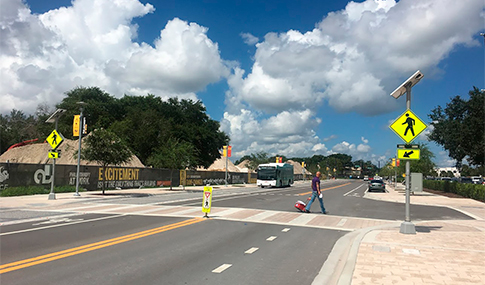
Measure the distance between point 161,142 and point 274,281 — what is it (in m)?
58.9

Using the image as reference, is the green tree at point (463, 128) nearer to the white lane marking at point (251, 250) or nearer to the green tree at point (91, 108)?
the white lane marking at point (251, 250)

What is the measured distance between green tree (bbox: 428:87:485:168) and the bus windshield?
18740 millimetres

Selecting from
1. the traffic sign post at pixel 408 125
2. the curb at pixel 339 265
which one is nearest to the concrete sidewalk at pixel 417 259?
the curb at pixel 339 265

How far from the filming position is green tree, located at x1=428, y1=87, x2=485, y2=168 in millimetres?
30977

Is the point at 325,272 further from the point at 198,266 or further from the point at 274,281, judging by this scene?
the point at 198,266

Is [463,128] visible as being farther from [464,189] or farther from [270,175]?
[270,175]

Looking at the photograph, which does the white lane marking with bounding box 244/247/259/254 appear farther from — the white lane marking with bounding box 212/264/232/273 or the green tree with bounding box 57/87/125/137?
the green tree with bounding box 57/87/125/137

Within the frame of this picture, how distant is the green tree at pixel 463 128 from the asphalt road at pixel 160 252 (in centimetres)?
2619

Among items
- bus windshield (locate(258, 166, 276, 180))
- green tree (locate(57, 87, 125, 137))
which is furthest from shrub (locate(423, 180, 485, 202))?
green tree (locate(57, 87, 125, 137))

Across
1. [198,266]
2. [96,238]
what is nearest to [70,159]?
[96,238]

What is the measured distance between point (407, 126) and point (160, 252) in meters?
7.88

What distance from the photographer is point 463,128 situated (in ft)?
107

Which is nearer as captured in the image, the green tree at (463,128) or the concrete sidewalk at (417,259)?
the concrete sidewalk at (417,259)

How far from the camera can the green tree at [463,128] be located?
3098cm
